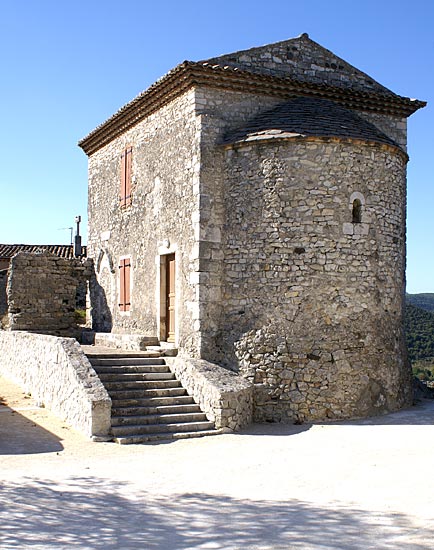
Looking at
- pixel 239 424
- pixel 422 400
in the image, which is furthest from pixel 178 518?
pixel 422 400

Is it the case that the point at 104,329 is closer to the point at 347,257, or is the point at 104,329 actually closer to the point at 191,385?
the point at 191,385

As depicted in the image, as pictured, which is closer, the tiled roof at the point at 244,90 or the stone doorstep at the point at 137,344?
the tiled roof at the point at 244,90

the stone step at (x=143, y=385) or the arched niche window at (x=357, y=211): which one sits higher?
the arched niche window at (x=357, y=211)

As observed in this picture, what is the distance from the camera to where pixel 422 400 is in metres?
13.3

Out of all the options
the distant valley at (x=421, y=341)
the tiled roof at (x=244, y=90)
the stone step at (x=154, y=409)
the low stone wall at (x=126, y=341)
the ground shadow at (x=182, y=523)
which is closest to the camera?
the ground shadow at (x=182, y=523)

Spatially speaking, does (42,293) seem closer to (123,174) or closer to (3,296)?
(123,174)

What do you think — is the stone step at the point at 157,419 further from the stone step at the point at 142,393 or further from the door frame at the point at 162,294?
the door frame at the point at 162,294

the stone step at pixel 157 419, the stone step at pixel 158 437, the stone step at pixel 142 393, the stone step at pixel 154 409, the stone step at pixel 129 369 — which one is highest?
the stone step at pixel 129 369

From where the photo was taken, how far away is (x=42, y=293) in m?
16.1

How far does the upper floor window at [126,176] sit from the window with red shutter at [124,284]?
1.38 m

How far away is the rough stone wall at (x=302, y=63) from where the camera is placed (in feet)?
40.6

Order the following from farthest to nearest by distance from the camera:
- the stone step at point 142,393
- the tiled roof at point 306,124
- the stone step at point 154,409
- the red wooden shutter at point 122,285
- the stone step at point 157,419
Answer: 1. the red wooden shutter at point 122,285
2. the tiled roof at point 306,124
3. the stone step at point 142,393
4. the stone step at point 154,409
5. the stone step at point 157,419

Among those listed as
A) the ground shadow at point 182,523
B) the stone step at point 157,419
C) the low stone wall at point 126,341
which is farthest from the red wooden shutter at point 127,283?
the ground shadow at point 182,523

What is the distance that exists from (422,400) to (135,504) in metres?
8.47
